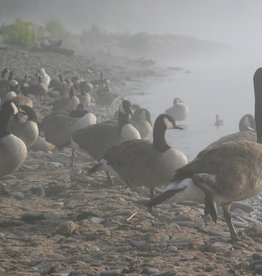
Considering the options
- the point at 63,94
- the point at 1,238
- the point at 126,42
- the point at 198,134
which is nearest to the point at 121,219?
the point at 1,238

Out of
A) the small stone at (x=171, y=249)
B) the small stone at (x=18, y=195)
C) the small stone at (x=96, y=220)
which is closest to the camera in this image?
the small stone at (x=171, y=249)

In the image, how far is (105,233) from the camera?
6348 mm

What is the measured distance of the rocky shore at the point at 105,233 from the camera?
5.07m

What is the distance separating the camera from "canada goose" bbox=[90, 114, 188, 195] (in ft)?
26.9

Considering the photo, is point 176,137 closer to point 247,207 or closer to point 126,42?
point 247,207

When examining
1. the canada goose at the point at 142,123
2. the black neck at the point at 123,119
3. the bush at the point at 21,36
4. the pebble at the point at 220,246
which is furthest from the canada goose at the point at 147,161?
the bush at the point at 21,36

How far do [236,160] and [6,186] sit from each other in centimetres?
520

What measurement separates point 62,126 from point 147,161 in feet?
18.9

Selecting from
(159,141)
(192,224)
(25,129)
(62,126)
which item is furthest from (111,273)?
(62,126)

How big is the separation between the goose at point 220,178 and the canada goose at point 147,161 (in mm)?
1714

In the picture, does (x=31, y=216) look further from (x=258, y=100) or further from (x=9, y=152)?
(x=258, y=100)

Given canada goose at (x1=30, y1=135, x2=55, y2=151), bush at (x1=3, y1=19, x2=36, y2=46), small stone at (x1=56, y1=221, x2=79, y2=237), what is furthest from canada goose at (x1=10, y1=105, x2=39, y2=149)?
bush at (x1=3, y1=19, x2=36, y2=46)

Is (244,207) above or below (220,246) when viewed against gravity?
below

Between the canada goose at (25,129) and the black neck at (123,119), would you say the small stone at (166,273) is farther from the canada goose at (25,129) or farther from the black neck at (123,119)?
the canada goose at (25,129)
